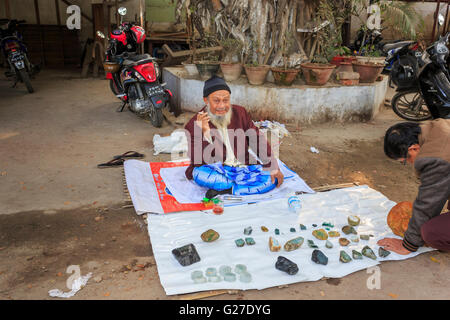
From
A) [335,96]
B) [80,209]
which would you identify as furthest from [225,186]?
[335,96]

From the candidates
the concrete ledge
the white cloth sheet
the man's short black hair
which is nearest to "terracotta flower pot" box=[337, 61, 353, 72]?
the concrete ledge

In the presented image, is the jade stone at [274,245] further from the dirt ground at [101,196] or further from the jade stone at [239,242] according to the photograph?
the dirt ground at [101,196]

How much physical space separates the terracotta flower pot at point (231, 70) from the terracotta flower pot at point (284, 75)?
56cm

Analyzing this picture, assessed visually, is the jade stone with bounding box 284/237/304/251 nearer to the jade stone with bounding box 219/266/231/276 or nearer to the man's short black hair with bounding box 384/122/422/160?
the jade stone with bounding box 219/266/231/276

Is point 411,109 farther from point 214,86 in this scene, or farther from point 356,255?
point 356,255

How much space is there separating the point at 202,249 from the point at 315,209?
1.15m

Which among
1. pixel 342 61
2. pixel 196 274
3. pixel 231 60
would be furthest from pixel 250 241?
pixel 342 61

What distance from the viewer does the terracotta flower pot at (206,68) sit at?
5.85 metres

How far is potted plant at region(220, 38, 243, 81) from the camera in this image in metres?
5.74

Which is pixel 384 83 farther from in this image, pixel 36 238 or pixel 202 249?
pixel 36 238

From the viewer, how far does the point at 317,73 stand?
18.2ft

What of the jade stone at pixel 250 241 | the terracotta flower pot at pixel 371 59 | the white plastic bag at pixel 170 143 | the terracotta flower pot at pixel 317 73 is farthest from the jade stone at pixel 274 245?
the terracotta flower pot at pixel 371 59

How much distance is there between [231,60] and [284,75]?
1095 mm
